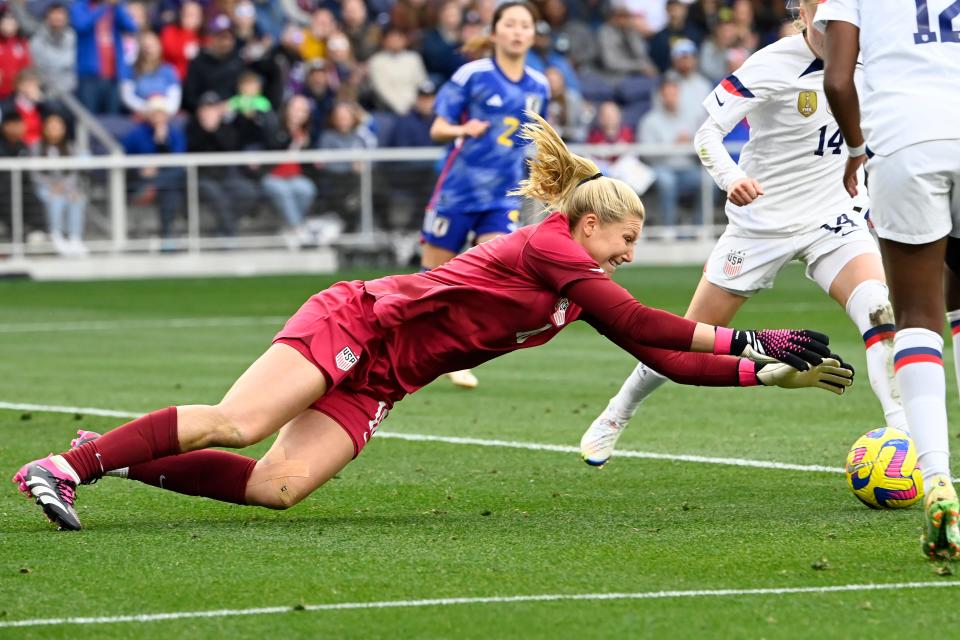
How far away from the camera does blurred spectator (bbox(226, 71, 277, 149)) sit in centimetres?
2327

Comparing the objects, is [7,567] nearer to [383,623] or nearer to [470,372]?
[383,623]

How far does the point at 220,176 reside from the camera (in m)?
23.0

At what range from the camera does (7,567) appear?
19.3 ft

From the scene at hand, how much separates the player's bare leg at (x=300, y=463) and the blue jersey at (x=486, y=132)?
6.04 meters

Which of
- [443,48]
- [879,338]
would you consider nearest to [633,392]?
[879,338]

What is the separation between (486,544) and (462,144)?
6839 millimetres

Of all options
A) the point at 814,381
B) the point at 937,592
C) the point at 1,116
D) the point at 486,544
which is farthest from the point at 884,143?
the point at 1,116

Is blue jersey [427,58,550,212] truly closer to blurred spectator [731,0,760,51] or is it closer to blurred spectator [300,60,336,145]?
blurred spectator [300,60,336,145]

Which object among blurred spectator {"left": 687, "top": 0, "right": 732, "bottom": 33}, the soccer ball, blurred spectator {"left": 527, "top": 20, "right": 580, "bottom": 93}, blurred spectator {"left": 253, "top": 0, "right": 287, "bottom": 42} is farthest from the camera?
blurred spectator {"left": 687, "top": 0, "right": 732, "bottom": 33}

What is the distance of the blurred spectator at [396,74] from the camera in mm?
24656

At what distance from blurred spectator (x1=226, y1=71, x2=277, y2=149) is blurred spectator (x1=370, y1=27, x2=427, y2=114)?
1.90m

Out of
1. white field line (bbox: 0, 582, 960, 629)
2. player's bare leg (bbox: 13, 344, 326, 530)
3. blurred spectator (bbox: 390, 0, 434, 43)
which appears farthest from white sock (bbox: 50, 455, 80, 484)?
blurred spectator (bbox: 390, 0, 434, 43)

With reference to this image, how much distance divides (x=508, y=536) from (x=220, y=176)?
1706 cm

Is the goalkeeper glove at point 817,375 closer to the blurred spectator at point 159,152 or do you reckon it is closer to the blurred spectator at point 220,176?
the blurred spectator at point 220,176
